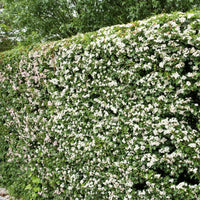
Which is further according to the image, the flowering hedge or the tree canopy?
the tree canopy

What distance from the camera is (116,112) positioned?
9.91 ft

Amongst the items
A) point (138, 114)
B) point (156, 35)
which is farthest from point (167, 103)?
point (156, 35)

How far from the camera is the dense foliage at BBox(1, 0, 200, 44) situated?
220 inches

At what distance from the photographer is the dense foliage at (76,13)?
5582 millimetres

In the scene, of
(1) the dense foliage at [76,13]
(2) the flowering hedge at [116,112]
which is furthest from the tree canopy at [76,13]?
(2) the flowering hedge at [116,112]

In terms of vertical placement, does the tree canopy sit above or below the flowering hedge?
above

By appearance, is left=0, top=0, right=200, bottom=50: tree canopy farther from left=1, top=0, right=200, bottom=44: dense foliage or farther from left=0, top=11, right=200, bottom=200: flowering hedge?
left=0, top=11, right=200, bottom=200: flowering hedge

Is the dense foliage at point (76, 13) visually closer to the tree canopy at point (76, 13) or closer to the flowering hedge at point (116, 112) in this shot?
the tree canopy at point (76, 13)

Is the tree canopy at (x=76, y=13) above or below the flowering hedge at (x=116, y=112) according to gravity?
above

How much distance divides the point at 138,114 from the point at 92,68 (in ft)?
3.34

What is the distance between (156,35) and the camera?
2.43 m

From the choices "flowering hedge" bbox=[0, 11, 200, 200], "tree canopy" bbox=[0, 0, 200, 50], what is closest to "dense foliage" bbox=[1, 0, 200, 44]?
"tree canopy" bbox=[0, 0, 200, 50]

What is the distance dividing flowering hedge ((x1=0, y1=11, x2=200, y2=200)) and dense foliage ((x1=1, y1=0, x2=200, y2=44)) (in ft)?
8.44

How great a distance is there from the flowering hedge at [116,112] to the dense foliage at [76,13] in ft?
8.44
